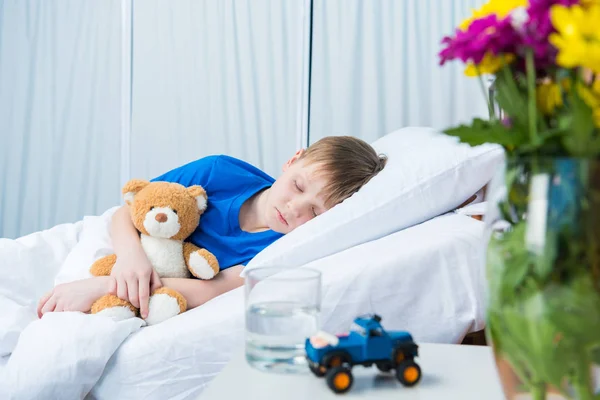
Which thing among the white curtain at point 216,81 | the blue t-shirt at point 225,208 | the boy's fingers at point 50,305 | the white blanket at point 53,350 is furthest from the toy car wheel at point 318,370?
the white curtain at point 216,81

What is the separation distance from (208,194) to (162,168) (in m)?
1.27

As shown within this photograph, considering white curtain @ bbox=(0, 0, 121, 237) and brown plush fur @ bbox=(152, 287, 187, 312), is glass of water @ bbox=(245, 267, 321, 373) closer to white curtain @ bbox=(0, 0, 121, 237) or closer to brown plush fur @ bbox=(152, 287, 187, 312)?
brown plush fur @ bbox=(152, 287, 187, 312)

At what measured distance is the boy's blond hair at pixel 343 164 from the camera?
1522 mm

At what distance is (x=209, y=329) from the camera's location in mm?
1080

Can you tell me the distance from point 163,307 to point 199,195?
0.31 m

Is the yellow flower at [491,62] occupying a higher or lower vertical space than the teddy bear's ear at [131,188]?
higher

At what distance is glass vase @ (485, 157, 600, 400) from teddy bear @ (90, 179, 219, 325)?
0.92m

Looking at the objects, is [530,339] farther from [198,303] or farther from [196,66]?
[196,66]

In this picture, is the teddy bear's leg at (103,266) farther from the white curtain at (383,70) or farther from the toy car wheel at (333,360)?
the white curtain at (383,70)

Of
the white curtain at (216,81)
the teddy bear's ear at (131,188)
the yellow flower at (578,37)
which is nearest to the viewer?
the yellow flower at (578,37)

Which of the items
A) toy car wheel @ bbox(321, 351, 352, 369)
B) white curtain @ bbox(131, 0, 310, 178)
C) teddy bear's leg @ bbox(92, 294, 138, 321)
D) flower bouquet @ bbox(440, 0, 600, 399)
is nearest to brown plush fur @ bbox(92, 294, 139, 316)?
teddy bear's leg @ bbox(92, 294, 138, 321)

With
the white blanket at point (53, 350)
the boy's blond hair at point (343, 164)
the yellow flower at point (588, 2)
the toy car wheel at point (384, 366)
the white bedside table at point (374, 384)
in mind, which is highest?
the yellow flower at point (588, 2)

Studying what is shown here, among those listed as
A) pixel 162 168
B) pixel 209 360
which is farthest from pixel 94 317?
pixel 162 168

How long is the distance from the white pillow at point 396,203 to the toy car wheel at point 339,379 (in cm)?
56
